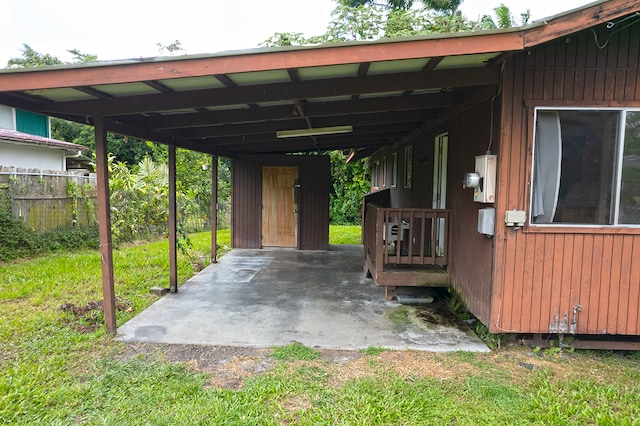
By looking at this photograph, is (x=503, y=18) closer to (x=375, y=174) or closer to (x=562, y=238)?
(x=375, y=174)

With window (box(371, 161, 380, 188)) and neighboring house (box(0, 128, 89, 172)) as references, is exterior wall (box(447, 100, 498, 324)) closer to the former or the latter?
window (box(371, 161, 380, 188))

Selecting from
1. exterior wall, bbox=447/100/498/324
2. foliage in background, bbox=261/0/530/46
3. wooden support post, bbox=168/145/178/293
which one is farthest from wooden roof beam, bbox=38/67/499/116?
foliage in background, bbox=261/0/530/46

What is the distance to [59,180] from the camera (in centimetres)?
841

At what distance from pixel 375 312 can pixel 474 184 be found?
1864 millimetres

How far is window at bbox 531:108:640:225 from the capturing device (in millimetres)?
3188

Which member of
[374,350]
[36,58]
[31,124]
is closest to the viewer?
[374,350]

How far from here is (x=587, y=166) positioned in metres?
3.23

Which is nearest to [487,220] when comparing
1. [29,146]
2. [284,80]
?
[284,80]

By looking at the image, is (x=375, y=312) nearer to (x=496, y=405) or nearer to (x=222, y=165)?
(x=496, y=405)

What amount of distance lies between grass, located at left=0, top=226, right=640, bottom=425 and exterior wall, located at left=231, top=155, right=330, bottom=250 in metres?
5.33

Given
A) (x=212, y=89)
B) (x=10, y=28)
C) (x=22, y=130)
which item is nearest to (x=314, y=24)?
(x=22, y=130)

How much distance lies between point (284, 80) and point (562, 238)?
275 cm

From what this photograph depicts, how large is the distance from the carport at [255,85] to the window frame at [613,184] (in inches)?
21.4

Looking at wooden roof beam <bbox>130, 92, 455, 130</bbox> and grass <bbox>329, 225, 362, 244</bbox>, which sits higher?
wooden roof beam <bbox>130, 92, 455, 130</bbox>
